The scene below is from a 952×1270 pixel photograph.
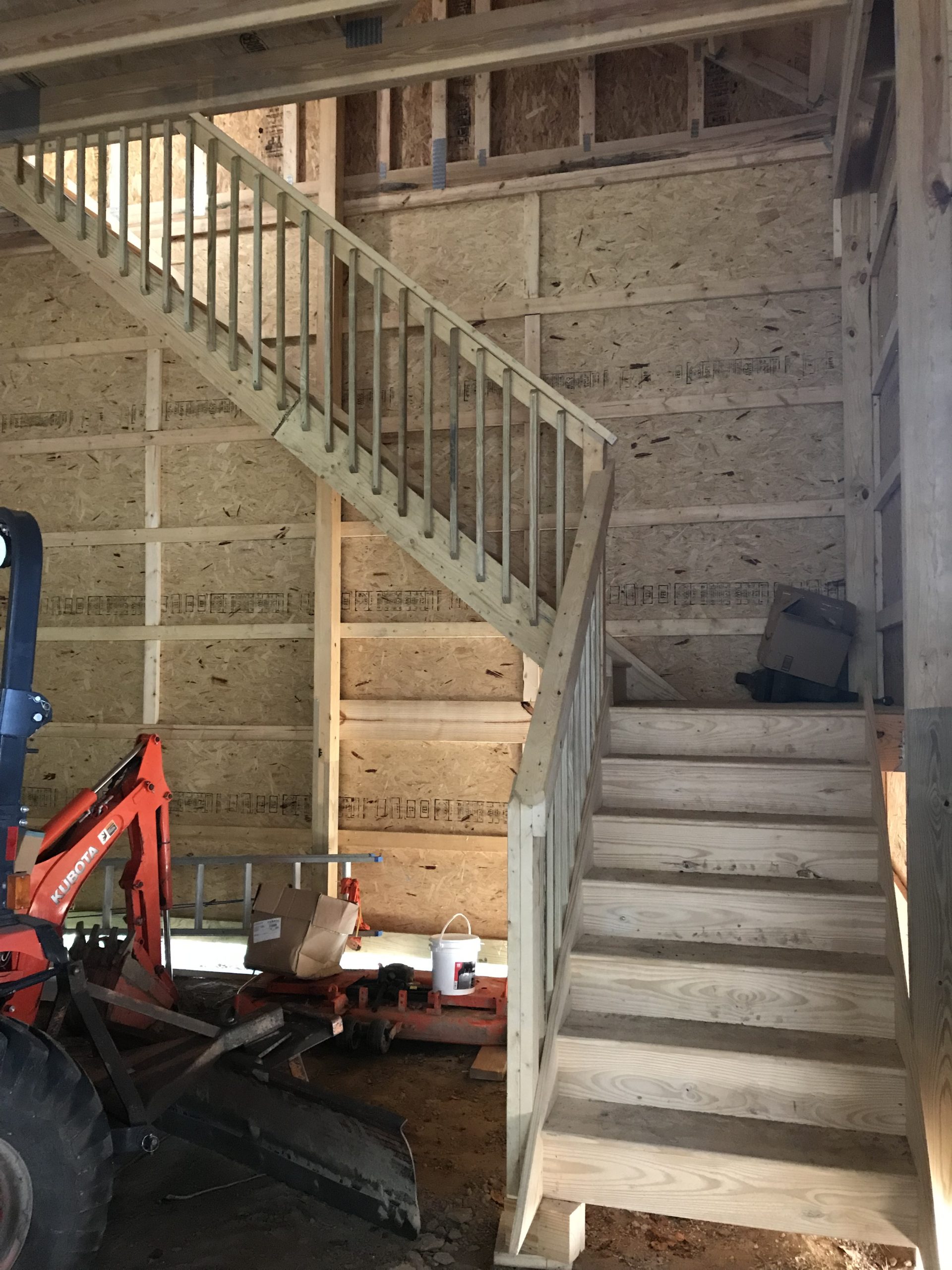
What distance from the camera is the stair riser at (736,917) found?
121 inches

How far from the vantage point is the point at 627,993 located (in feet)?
10.1

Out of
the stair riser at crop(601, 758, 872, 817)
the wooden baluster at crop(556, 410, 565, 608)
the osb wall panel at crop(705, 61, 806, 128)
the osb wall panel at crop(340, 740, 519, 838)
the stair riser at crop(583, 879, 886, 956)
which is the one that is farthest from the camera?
the osb wall panel at crop(340, 740, 519, 838)

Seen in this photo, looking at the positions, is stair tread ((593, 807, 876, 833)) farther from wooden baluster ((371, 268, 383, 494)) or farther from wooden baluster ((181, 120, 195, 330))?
wooden baluster ((181, 120, 195, 330))

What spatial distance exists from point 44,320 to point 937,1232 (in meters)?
6.53

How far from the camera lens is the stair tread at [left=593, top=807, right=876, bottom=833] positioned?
3.31 meters

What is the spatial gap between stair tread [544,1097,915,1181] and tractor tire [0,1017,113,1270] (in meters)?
1.24

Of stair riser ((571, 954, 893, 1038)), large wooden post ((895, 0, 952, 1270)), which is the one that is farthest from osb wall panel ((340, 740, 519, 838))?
large wooden post ((895, 0, 952, 1270))

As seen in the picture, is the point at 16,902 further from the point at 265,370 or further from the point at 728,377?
the point at 728,377

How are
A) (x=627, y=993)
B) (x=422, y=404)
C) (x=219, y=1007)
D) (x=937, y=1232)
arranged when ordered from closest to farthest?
(x=937, y=1232)
(x=627, y=993)
(x=219, y=1007)
(x=422, y=404)

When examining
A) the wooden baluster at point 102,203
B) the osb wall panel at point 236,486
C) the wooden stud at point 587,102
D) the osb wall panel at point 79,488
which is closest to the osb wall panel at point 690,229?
the wooden stud at point 587,102

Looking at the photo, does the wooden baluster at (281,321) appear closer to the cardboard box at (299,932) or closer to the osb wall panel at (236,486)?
the osb wall panel at (236,486)

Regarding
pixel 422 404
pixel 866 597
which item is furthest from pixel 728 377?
pixel 422 404

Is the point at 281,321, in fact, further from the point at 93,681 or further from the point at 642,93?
the point at 93,681

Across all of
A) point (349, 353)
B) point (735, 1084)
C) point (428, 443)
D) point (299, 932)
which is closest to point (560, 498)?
point (428, 443)
